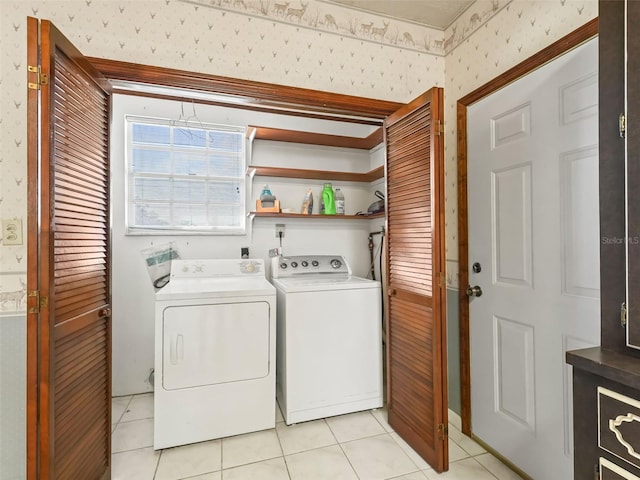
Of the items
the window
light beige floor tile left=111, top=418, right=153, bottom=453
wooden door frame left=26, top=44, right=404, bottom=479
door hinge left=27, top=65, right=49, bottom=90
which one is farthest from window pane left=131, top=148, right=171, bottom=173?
light beige floor tile left=111, top=418, right=153, bottom=453

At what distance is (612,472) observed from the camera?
86 cm

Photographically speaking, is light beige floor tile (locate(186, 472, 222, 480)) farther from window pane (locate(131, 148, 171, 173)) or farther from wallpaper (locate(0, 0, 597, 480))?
window pane (locate(131, 148, 171, 173))

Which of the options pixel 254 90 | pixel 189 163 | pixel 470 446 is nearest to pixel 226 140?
pixel 189 163

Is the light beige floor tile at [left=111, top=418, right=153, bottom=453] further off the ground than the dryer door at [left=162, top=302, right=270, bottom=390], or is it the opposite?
the dryer door at [left=162, top=302, right=270, bottom=390]

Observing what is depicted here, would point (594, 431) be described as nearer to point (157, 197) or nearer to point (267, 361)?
point (267, 361)

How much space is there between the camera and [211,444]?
1963 millimetres

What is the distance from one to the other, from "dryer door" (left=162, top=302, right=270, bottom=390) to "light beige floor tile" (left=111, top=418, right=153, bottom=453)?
1.47 feet

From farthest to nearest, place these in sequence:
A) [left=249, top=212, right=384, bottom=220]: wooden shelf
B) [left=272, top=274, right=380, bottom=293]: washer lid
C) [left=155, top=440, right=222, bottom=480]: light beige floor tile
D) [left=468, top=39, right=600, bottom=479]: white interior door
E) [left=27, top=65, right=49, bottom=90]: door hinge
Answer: [left=249, top=212, right=384, bottom=220]: wooden shelf, [left=272, top=274, right=380, bottom=293]: washer lid, [left=155, top=440, right=222, bottom=480]: light beige floor tile, [left=468, top=39, right=600, bottom=479]: white interior door, [left=27, top=65, right=49, bottom=90]: door hinge

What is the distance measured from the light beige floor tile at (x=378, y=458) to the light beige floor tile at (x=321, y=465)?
49 mm

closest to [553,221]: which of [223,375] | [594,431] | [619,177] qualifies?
[619,177]

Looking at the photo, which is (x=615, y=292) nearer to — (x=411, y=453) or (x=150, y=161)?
(x=411, y=453)

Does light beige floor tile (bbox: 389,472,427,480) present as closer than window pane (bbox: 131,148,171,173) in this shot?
Yes

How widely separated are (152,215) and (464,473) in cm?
280

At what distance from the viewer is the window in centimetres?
264
